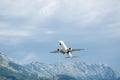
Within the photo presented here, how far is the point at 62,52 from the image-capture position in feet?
505

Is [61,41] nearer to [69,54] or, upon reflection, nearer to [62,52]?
[62,52]

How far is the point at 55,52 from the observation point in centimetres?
15462

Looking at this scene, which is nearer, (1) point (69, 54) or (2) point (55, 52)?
(2) point (55, 52)

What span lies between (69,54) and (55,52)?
1237 cm

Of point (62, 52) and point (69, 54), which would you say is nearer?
point (62, 52)

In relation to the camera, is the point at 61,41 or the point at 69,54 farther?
the point at 69,54

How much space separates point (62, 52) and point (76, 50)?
21.9 ft

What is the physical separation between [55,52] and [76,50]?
9.62 meters

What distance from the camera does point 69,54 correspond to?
16500 centimetres

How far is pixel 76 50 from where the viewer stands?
155750 mm

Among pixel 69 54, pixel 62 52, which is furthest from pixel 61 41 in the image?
pixel 69 54

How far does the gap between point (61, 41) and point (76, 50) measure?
10.1 meters

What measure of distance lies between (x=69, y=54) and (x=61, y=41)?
1708 centimetres
